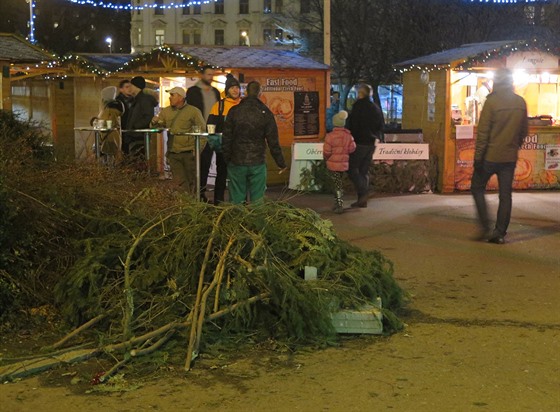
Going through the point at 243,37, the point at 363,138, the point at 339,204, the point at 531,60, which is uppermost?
the point at 243,37

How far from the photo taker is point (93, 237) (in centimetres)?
678

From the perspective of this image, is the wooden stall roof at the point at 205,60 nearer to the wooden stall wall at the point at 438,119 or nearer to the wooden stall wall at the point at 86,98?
the wooden stall wall at the point at 86,98

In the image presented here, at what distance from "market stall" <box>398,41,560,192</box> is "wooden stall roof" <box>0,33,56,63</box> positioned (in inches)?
247

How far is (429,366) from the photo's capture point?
18.8 ft

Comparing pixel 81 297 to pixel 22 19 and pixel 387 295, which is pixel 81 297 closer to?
pixel 387 295

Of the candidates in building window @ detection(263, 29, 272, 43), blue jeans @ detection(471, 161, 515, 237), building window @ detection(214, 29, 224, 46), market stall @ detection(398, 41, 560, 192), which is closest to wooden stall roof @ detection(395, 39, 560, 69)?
market stall @ detection(398, 41, 560, 192)

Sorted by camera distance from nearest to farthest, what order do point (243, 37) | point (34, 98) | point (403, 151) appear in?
1. point (403, 151)
2. point (34, 98)
3. point (243, 37)

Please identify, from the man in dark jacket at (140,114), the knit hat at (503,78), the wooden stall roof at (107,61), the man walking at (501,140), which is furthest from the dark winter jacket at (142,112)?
the wooden stall roof at (107,61)

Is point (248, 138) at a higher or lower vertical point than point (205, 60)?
lower

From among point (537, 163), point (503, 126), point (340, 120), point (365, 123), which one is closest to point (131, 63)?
point (365, 123)

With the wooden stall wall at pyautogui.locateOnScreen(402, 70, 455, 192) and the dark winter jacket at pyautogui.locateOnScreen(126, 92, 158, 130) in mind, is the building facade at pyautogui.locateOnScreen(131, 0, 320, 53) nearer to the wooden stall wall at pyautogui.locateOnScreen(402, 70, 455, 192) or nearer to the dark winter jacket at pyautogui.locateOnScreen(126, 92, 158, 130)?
the wooden stall wall at pyautogui.locateOnScreen(402, 70, 455, 192)

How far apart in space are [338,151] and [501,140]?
293 cm

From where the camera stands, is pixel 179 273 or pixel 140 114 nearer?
pixel 179 273

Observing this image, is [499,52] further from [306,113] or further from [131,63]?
[131,63]
